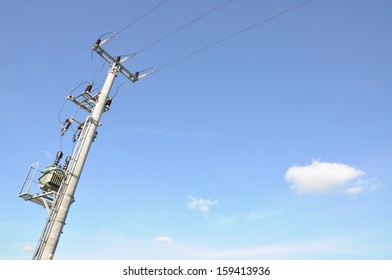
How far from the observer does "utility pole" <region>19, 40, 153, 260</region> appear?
1367 cm

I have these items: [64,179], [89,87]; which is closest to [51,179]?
[64,179]

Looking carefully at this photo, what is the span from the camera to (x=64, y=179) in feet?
49.9

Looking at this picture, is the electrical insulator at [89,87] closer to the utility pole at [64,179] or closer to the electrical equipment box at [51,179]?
the utility pole at [64,179]

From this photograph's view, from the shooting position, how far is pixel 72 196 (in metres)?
15.0

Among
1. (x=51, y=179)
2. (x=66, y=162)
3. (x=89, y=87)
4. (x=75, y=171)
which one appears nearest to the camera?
(x=51, y=179)

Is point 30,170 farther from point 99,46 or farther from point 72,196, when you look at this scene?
point 99,46

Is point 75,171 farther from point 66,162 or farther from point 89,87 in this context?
point 89,87

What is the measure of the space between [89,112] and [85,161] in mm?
3936

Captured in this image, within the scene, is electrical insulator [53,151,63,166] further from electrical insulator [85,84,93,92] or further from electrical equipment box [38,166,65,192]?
electrical insulator [85,84,93,92]

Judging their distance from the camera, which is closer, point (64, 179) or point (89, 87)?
point (64, 179)

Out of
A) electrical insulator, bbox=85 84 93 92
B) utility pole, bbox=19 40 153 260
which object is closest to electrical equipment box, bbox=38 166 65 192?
utility pole, bbox=19 40 153 260
